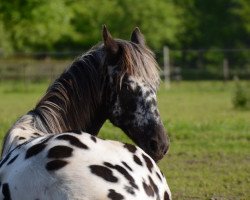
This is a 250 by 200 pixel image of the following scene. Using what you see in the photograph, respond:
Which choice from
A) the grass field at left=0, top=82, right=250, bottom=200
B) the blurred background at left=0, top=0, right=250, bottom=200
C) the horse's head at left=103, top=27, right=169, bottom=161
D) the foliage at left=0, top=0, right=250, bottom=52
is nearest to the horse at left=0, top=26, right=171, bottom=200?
the horse's head at left=103, top=27, right=169, bottom=161

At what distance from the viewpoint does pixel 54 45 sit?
161 feet

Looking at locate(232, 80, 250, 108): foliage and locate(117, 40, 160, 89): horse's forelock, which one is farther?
locate(232, 80, 250, 108): foliage

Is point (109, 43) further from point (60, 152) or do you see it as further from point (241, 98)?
point (241, 98)

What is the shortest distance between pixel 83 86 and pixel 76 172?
57.2 inches

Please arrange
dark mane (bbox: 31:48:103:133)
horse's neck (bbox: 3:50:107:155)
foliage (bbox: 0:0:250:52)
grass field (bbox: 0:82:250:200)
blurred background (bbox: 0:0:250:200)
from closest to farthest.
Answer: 1. horse's neck (bbox: 3:50:107:155)
2. dark mane (bbox: 31:48:103:133)
3. grass field (bbox: 0:82:250:200)
4. blurred background (bbox: 0:0:250:200)
5. foliage (bbox: 0:0:250:52)

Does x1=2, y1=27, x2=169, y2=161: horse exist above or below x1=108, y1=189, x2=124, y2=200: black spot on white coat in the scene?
above

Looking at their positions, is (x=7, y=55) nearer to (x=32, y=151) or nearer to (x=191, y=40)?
(x=191, y=40)

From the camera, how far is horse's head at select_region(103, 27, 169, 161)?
473 centimetres

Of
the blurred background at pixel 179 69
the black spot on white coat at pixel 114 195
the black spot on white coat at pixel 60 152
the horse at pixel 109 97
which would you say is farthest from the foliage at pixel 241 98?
the black spot on white coat at pixel 114 195

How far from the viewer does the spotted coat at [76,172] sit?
3.45 m

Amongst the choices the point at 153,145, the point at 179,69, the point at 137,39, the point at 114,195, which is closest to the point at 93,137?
the point at 114,195

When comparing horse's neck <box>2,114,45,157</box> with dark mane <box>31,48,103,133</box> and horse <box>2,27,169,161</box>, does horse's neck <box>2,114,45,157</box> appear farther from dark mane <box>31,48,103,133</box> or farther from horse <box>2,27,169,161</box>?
dark mane <box>31,48,103,133</box>

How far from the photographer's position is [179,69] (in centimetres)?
3503

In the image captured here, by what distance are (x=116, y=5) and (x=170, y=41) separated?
5.35 meters
